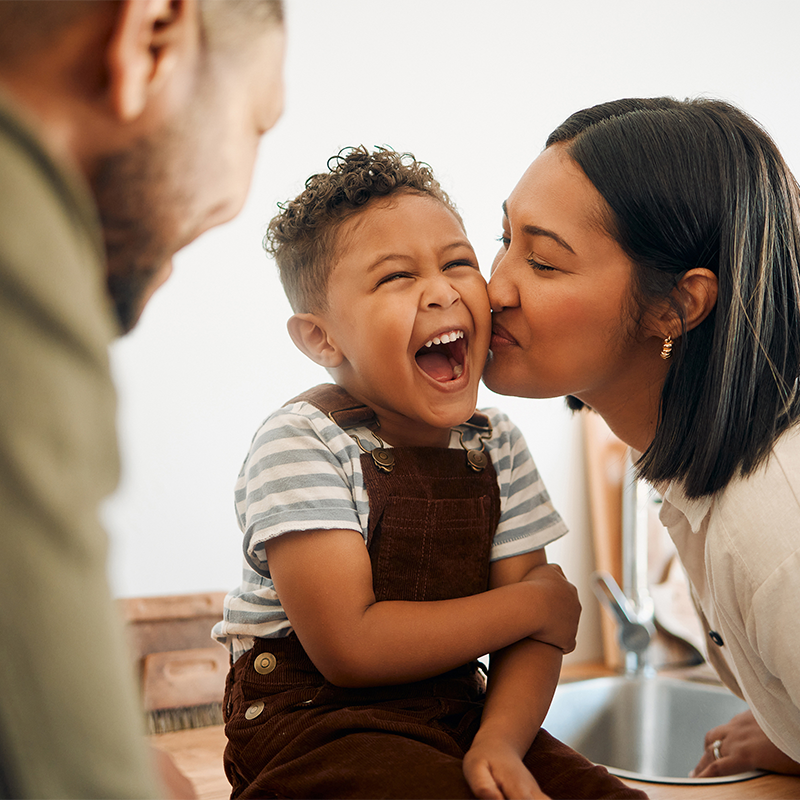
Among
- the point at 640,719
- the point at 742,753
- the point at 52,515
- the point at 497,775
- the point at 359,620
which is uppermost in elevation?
the point at 52,515

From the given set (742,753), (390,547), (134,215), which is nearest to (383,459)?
(390,547)

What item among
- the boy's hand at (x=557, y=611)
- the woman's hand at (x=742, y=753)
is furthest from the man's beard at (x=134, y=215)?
the woman's hand at (x=742, y=753)

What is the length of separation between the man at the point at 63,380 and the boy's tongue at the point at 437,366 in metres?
0.64

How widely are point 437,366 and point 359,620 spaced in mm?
342

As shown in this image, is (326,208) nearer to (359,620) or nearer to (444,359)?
(444,359)

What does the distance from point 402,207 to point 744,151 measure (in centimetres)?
41

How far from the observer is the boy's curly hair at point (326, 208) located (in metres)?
0.97

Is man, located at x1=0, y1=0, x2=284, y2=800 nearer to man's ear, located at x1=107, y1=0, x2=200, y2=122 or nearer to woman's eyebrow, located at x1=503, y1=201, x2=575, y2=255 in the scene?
man's ear, located at x1=107, y1=0, x2=200, y2=122

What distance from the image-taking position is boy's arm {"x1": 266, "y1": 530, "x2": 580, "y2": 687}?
764 millimetres

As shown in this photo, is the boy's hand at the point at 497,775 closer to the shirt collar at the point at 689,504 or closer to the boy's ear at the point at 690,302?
the shirt collar at the point at 689,504

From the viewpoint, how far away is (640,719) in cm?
154

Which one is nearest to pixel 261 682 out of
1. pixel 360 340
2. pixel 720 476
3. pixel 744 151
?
pixel 360 340

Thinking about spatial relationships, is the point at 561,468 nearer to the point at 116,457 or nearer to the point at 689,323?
the point at 689,323

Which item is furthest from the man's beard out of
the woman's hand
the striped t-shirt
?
the woman's hand
